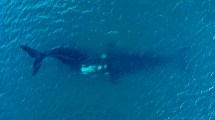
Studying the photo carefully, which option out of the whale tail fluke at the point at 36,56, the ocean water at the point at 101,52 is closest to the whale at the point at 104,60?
the whale tail fluke at the point at 36,56

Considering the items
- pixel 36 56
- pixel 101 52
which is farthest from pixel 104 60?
pixel 36 56

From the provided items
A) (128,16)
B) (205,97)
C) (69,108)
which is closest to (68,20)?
(128,16)

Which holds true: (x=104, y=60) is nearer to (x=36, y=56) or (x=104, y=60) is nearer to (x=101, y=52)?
(x=101, y=52)

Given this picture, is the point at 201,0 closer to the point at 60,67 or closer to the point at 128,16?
the point at 128,16

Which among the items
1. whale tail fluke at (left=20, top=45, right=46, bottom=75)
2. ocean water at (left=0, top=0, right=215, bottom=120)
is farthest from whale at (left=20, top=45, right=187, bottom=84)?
ocean water at (left=0, top=0, right=215, bottom=120)

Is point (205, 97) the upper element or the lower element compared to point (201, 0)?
lower

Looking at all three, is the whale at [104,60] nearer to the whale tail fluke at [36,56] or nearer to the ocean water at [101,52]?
the whale tail fluke at [36,56]
